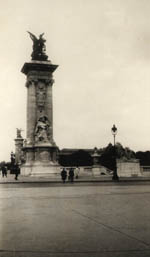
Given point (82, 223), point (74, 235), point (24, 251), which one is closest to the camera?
point (24, 251)

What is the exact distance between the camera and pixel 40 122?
131ft

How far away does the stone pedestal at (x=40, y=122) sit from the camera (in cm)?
3897

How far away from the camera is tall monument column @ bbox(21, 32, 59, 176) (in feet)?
128

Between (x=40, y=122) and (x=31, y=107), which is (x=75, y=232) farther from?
(x=31, y=107)

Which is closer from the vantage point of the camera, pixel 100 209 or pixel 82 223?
pixel 82 223

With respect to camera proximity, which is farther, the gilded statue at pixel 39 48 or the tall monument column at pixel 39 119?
the gilded statue at pixel 39 48

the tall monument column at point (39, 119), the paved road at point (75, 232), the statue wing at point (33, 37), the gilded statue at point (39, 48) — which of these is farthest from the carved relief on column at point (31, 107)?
the paved road at point (75, 232)

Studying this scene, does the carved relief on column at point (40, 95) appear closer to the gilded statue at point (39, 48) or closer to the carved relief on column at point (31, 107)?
the carved relief on column at point (31, 107)

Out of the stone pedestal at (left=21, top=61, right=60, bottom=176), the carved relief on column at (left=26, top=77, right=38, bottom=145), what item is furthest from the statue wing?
the carved relief on column at (left=26, top=77, right=38, bottom=145)

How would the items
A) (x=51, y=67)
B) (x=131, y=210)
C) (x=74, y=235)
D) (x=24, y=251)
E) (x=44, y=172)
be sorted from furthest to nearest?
(x=51, y=67) < (x=44, y=172) < (x=131, y=210) < (x=74, y=235) < (x=24, y=251)

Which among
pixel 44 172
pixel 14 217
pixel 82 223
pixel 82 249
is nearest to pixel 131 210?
pixel 82 223

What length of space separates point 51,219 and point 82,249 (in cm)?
297

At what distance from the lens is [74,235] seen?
6488 millimetres

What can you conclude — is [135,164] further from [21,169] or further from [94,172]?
[21,169]
